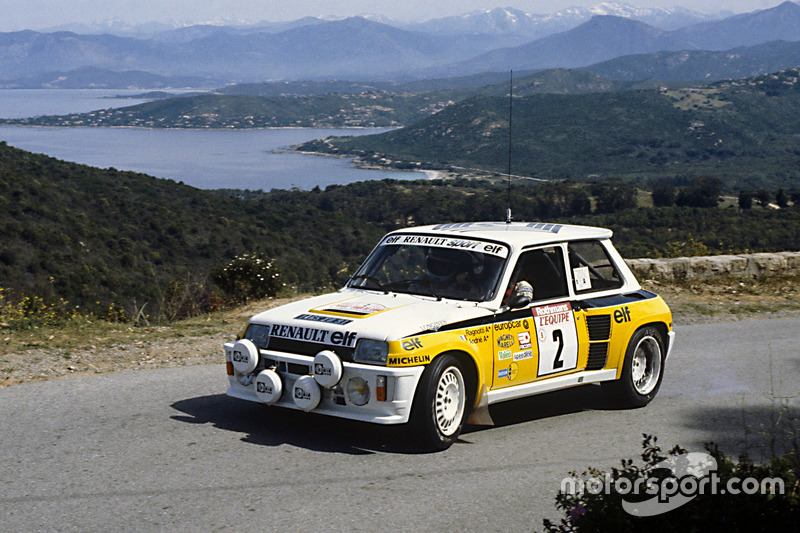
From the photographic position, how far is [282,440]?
5941mm

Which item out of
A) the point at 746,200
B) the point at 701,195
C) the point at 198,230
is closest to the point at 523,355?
the point at 198,230

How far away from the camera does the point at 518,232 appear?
23.9ft

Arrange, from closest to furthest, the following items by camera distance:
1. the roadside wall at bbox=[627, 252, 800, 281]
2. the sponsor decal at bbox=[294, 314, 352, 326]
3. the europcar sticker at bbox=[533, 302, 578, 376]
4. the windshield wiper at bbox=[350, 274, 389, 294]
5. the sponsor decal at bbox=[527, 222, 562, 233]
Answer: the sponsor decal at bbox=[294, 314, 352, 326], the europcar sticker at bbox=[533, 302, 578, 376], the windshield wiper at bbox=[350, 274, 389, 294], the sponsor decal at bbox=[527, 222, 562, 233], the roadside wall at bbox=[627, 252, 800, 281]

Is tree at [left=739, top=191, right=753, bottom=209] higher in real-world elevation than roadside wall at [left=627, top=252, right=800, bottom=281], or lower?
lower

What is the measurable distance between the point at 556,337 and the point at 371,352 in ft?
6.09

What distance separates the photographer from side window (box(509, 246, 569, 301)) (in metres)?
6.89

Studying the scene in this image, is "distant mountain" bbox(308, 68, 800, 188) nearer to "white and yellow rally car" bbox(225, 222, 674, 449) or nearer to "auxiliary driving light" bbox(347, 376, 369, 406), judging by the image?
"white and yellow rally car" bbox(225, 222, 674, 449)

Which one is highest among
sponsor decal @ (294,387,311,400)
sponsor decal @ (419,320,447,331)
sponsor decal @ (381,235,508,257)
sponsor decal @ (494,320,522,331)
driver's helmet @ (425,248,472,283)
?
sponsor decal @ (381,235,508,257)

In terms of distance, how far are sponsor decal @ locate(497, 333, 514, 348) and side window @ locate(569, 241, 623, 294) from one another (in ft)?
3.62

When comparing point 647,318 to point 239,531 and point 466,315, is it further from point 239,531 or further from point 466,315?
point 239,531

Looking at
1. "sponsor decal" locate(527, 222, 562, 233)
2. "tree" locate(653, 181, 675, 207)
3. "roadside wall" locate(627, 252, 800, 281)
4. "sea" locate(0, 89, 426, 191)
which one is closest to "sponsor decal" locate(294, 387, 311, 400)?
"sponsor decal" locate(527, 222, 562, 233)

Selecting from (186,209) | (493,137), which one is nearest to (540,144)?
(493,137)

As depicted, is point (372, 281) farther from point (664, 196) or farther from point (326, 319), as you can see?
point (664, 196)

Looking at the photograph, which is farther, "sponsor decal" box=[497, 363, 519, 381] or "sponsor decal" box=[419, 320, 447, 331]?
"sponsor decal" box=[497, 363, 519, 381]
